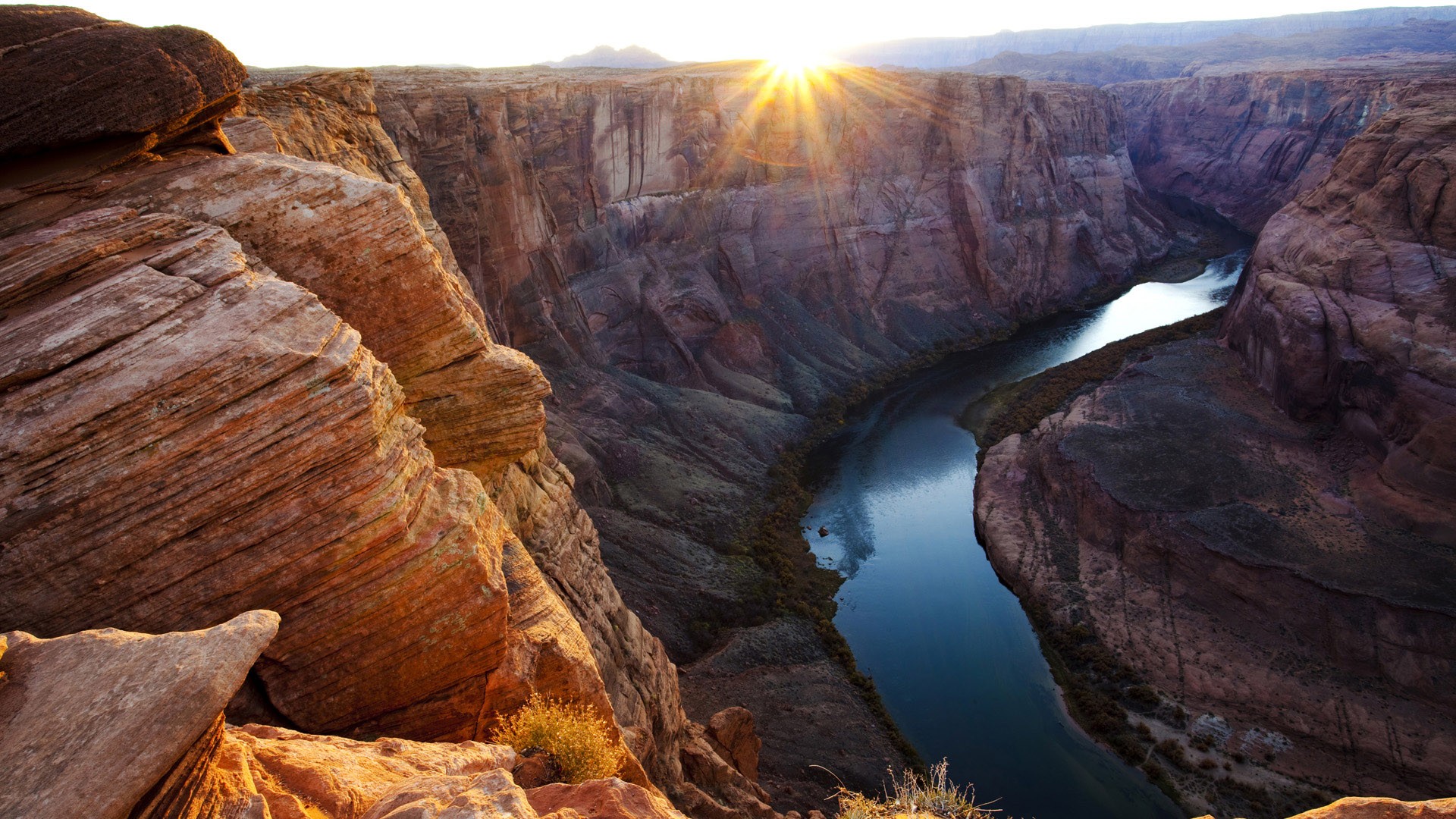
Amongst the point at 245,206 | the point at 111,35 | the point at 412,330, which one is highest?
the point at 111,35

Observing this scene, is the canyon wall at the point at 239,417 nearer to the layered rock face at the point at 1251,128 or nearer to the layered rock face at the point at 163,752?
the layered rock face at the point at 163,752

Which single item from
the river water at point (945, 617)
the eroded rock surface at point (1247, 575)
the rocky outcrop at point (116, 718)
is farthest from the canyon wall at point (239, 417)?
the eroded rock surface at point (1247, 575)

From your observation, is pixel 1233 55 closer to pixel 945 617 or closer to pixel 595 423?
pixel 945 617

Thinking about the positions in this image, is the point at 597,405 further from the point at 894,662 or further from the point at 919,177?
the point at 919,177

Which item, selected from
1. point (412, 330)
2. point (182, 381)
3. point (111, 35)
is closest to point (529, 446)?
point (412, 330)

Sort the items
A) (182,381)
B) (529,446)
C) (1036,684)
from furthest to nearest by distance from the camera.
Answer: (1036,684)
(529,446)
(182,381)

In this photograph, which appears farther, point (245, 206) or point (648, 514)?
point (648, 514)

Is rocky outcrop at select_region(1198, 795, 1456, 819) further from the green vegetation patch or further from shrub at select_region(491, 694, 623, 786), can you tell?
the green vegetation patch
